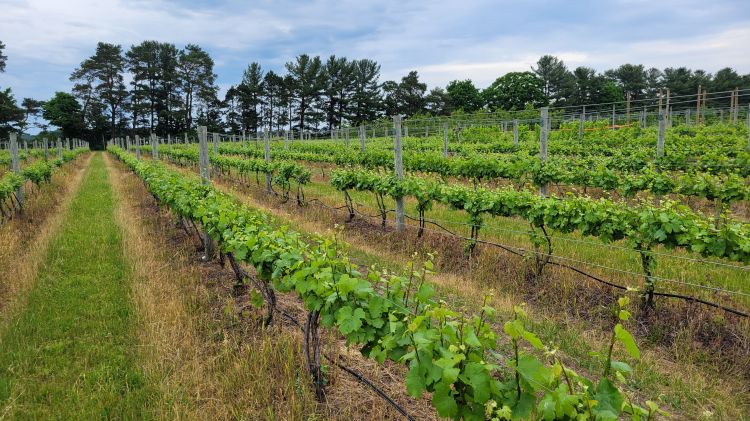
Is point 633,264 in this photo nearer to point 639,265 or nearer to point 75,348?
point 639,265

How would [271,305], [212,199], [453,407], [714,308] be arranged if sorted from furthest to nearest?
[212,199]
[714,308]
[271,305]
[453,407]

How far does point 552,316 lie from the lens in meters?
5.40

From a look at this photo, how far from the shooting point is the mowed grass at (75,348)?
12.0 ft

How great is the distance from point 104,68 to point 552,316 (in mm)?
89407

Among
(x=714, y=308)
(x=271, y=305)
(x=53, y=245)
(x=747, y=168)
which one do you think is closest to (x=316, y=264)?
(x=271, y=305)

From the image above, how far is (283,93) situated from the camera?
78.3 m

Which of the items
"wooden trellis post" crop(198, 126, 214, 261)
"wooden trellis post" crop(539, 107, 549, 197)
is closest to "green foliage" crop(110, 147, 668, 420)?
"wooden trellis post" crop(198, 126, 214, 261)

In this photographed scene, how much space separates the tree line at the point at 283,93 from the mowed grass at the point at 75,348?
69.5 meters

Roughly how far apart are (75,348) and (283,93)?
7799 cm

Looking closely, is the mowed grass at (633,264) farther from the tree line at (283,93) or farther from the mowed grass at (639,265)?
the tree line at (283,93)

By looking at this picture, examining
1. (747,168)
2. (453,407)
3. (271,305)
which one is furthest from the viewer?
(747,168)

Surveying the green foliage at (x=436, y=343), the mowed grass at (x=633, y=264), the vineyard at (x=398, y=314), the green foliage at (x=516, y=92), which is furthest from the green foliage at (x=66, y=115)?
the green foliage at (x=436, y=343)

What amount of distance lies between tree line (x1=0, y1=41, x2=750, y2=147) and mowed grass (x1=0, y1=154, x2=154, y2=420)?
6949 cm

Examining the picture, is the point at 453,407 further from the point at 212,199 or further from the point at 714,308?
the point at 212,199
